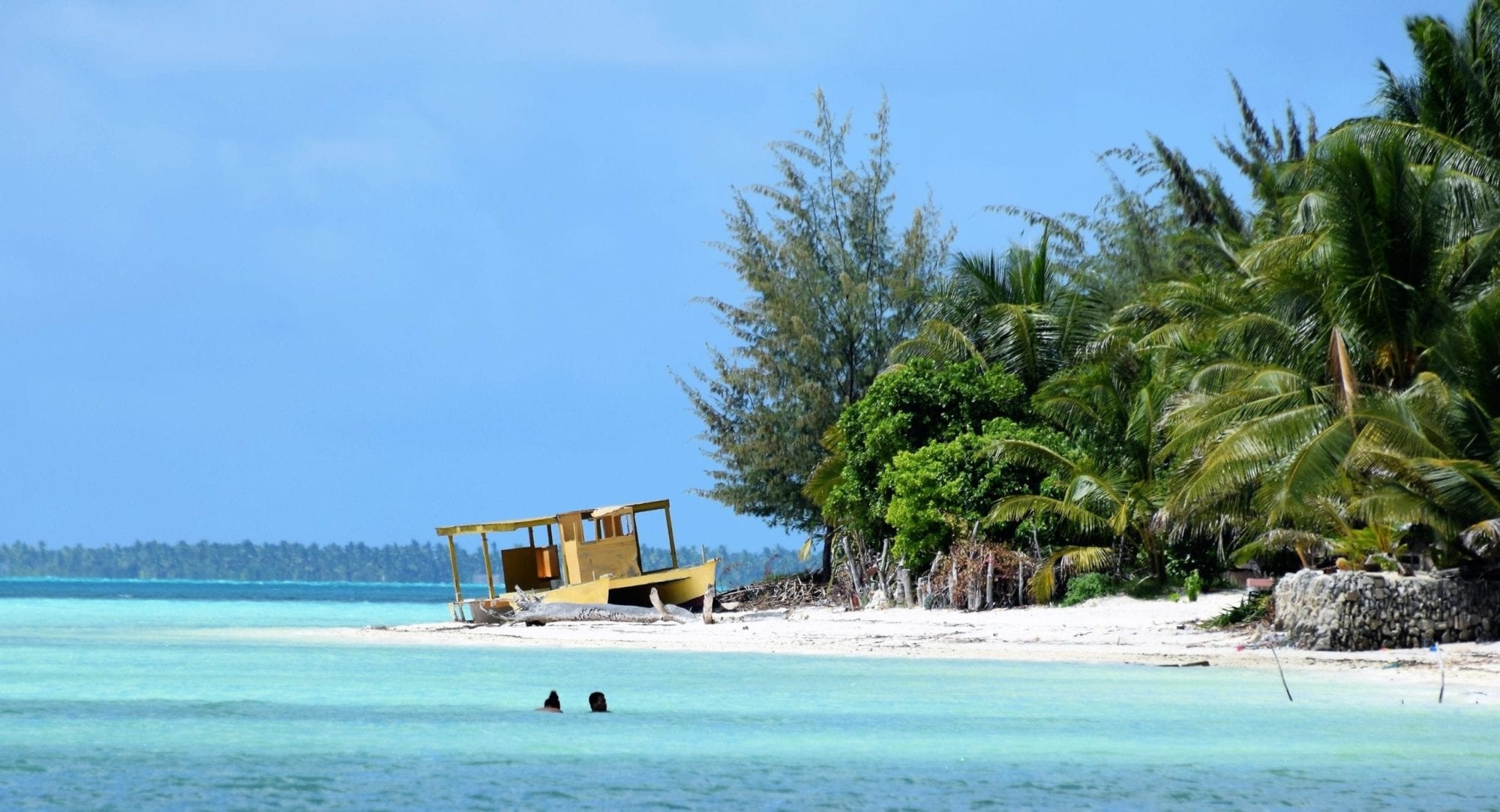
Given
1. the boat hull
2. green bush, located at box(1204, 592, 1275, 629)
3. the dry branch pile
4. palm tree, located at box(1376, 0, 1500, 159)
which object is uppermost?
palm tree, located at box(1376, 0, 1500, 159)

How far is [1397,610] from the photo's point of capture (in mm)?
15000

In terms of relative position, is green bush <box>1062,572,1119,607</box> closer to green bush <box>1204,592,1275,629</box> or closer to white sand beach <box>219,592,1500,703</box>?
white sand beach <box>219,592,1500,703</box>

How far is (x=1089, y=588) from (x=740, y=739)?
36.0 feet

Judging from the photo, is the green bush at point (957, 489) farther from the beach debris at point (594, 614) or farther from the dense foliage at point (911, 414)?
the beach debris at point (594, 614)

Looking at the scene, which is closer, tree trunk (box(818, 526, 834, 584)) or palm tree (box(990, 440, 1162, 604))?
palm tree (box(990, 440, 1162, 604))

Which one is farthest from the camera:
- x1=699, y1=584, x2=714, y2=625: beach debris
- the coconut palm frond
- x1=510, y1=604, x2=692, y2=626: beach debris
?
x1=510, y1=604, x2=692, y2=626: beach debris

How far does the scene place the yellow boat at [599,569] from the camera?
2586cm

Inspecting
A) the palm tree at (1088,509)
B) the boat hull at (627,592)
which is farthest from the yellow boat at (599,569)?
the palm tree at (1088,509)

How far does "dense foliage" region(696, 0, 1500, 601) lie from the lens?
1502 cm

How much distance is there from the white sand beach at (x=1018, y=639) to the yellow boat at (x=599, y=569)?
0.80 meters

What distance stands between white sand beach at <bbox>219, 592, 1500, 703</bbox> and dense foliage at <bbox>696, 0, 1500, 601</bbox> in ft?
3.01

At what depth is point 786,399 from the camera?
30484mm

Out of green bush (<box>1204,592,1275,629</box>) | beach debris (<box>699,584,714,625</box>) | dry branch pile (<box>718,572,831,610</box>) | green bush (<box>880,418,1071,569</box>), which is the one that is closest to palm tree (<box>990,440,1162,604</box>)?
green bush (<box>880,418,1071,569</box>)

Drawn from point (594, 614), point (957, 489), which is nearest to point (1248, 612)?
point (957, 489)
